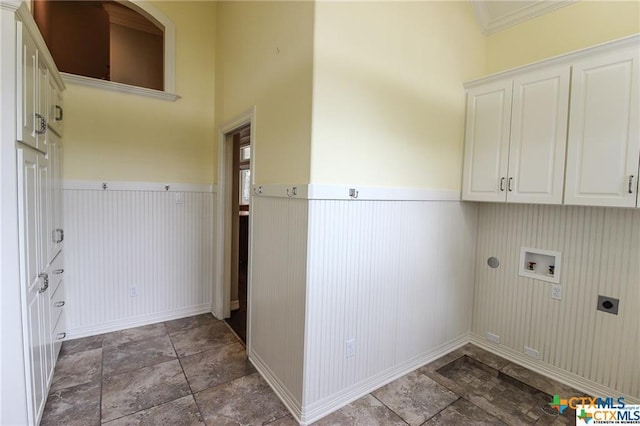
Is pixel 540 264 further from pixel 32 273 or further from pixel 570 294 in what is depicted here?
pixel 32 273

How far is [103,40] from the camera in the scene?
4438 mm

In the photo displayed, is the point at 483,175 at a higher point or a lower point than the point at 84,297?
higher

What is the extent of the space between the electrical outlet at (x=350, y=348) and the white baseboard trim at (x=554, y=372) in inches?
63.5

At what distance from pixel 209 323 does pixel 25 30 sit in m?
2.84

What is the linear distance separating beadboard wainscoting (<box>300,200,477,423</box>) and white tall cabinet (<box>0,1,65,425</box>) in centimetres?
151

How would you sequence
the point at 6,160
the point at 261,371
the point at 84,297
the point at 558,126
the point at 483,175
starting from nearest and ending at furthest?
1. the point at 6,160
2. the point at 558,126
3. the point at 261,371
4. the point at 483,175
5. the point at 84,297

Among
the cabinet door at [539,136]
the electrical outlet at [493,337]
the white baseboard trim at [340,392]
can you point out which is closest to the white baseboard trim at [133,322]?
the white baseboard trim at [340,392]

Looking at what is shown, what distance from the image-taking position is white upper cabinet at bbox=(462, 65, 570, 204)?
226 centimetres

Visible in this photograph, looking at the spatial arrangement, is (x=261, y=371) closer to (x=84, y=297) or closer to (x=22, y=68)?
(x=84, y=297)

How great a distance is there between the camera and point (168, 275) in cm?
339

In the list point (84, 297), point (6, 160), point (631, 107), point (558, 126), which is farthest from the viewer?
point (84, 297)

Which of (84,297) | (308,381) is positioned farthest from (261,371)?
(84,297)

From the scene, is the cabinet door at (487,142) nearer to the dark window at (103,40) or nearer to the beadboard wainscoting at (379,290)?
the beadboard wainscoting at (379,290)

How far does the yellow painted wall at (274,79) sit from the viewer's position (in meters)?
1.93
